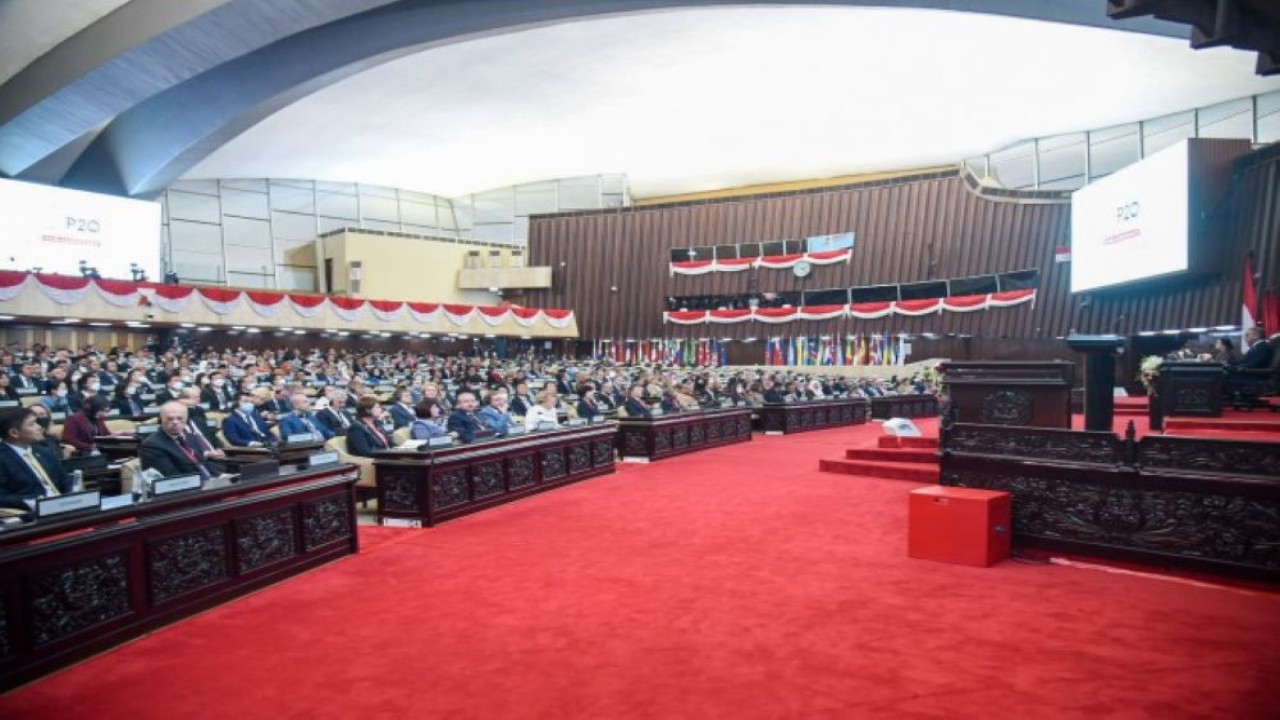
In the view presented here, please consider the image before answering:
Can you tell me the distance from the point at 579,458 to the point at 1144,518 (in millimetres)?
4834

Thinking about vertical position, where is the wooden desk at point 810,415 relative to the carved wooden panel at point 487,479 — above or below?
below

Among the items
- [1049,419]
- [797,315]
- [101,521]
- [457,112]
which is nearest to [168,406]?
[101,521]

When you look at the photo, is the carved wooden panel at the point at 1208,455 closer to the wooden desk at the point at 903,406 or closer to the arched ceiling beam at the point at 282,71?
the arched ceiling beam at the point at 282,71

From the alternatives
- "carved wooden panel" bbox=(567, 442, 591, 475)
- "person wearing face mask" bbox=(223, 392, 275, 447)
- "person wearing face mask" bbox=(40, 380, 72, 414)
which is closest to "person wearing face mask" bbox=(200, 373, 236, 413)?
"person wearing face mask" bbox=(40, 380, 72, 414)

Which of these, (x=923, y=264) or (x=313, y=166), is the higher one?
(x=313, y=166)

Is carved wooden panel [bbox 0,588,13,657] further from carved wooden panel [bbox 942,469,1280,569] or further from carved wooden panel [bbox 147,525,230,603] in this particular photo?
carved wooden panel [bbox 942,469,1280,569]

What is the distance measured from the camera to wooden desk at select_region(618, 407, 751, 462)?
891 cm

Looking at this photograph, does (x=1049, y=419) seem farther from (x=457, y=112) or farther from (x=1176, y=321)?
(x=457, y=112)

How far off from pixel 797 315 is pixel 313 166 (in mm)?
15413

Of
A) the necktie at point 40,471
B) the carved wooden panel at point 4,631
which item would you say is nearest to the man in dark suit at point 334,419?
the necktie at point 40,471

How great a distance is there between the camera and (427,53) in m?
16.0

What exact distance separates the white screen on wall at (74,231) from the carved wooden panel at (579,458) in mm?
13462

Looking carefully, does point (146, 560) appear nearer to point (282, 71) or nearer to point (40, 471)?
point (40, 471)

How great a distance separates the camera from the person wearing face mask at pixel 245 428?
20.9 feet
